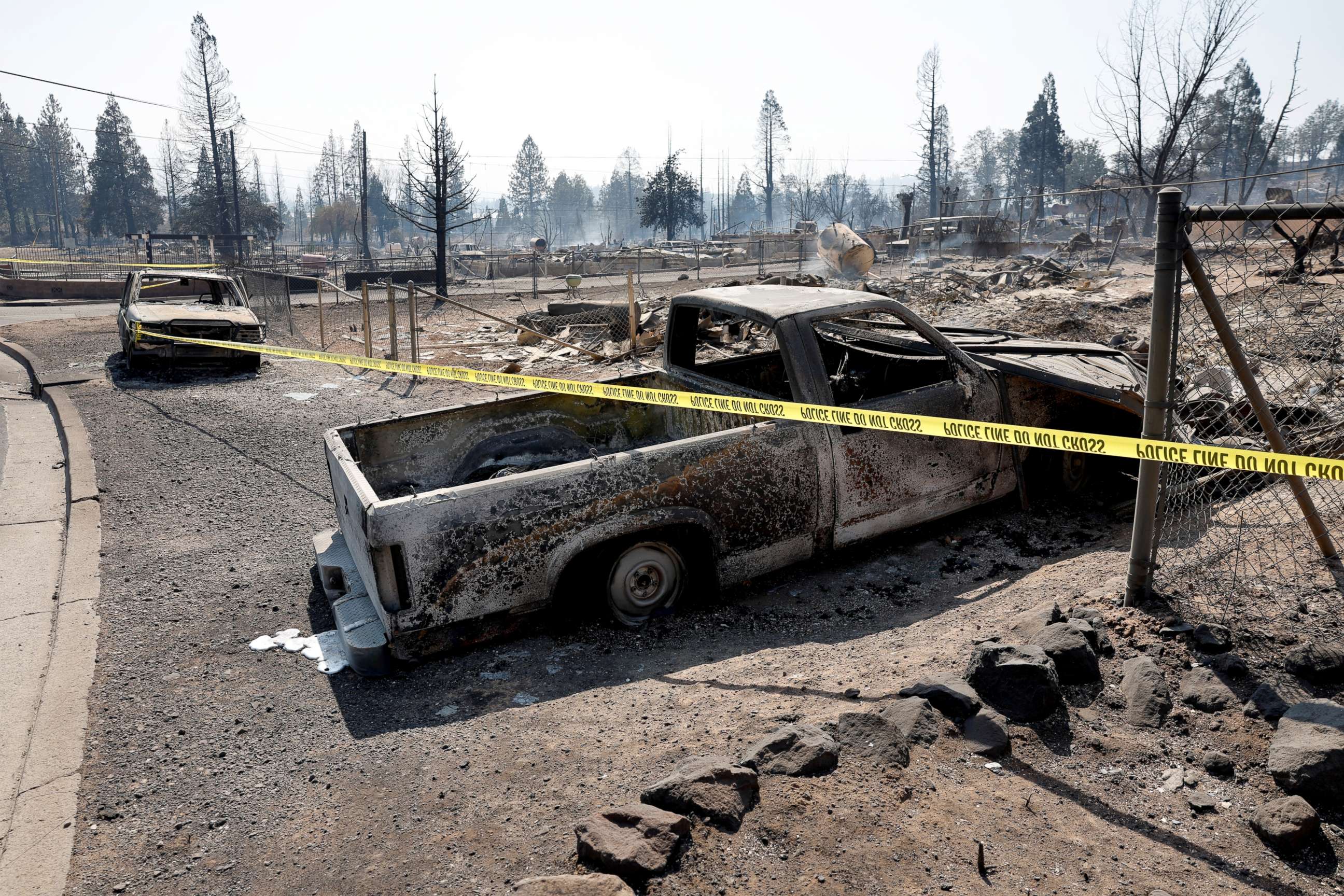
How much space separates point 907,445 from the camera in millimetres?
5137

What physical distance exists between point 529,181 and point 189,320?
133 meters

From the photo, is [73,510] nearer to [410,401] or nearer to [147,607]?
[147,607]

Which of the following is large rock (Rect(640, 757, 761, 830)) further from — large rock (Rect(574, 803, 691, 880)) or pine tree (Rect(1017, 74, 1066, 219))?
pine tree (Rect(1017, 74, 1066, 219))

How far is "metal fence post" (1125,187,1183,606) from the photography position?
11.4ft

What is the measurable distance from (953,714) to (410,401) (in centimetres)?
903

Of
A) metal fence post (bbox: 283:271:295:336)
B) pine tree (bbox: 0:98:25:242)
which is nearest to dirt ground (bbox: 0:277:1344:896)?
metal fence post (bbox: 283:271:295:336)

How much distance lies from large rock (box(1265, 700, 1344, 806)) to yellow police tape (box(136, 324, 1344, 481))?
0.80 meters

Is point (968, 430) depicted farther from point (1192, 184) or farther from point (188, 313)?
point (188, 313)

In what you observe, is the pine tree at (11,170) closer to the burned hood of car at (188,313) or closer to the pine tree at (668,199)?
the pine tree at (668,199)

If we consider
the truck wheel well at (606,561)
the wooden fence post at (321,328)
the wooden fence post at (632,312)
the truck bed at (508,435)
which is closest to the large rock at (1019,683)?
the truck wheel well at (606,561)

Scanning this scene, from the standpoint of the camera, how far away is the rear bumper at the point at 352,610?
4.11 metres

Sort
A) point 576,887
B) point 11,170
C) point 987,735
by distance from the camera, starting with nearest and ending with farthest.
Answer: point 576,887
point 987,735
point 11,170

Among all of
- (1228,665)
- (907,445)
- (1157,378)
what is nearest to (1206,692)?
(1228,665)

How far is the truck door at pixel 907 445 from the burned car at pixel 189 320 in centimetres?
1024
